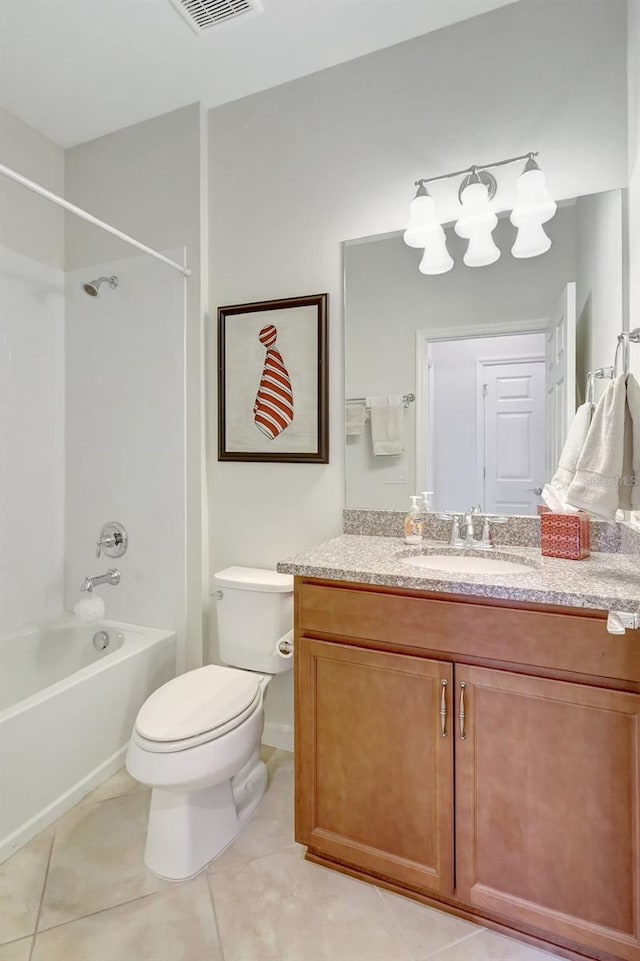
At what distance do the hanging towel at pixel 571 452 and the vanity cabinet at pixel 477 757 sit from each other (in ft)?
1.65

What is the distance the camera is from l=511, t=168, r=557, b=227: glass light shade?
62.5 inches

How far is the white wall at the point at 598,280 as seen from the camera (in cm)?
155

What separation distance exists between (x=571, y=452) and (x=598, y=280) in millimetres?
568

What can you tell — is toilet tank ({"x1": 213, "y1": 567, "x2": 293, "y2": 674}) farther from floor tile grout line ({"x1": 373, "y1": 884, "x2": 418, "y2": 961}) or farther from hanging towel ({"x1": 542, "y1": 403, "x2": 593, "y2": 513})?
hanging towel ({"x1": 542, "y1": 403, "x2": 593, "y2": 513})

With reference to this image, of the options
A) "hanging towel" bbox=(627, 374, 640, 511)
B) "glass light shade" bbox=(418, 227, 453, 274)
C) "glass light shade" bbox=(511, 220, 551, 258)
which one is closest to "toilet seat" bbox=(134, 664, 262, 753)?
"hanging towel" bbox=(627, 374, 640, 511)

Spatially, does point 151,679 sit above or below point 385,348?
below

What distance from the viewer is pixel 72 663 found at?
234 cm

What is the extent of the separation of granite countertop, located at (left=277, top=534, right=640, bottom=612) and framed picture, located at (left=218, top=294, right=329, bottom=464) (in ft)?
1.70

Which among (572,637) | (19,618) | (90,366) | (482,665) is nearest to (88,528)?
(19,618)

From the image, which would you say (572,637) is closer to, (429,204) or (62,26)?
(429,204)

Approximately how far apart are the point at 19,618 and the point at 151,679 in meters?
0.73

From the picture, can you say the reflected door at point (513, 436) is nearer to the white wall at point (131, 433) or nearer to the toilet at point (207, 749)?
the toilet at point (207, 749)

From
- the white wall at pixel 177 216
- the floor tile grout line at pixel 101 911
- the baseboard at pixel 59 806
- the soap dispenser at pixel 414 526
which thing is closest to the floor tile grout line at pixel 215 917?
the floor tile grout line at pixel 101 911

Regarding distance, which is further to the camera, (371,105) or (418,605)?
(371,105)
